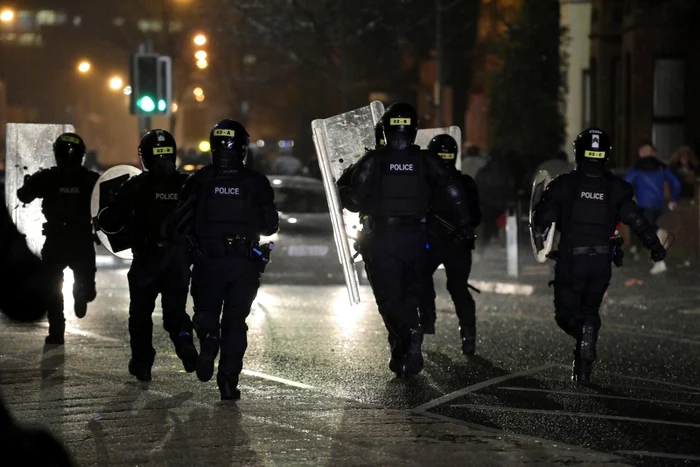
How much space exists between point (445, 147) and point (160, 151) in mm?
2762

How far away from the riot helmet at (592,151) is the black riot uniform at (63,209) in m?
4.12

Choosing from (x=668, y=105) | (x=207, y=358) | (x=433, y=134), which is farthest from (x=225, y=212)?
(x=668, y=105)

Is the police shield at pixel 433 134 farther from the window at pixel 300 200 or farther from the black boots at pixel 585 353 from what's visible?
the window at pixel 300 200

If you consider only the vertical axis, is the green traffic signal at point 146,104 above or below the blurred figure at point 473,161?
above

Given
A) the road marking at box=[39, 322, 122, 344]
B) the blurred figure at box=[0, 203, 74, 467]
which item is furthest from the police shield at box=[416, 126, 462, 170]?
the blurred figure at box=[0, 203, 74, 467]

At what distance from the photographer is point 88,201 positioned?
1220cm

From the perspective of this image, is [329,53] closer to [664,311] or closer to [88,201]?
[664,311]

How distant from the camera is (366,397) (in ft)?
31.4

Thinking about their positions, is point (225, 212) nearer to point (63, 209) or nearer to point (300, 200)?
point (63, 209)

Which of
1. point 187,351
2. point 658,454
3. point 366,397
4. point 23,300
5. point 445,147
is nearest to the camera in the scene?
point 23,300

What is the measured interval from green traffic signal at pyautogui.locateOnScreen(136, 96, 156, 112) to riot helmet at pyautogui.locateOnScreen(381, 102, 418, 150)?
10687 millimetres

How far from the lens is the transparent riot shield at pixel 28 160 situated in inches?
506

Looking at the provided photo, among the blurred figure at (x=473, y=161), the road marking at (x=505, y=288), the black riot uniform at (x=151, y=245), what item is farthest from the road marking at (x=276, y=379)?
the blurred figure at (x=473, y=161)

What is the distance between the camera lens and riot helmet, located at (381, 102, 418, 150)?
10367 mm
